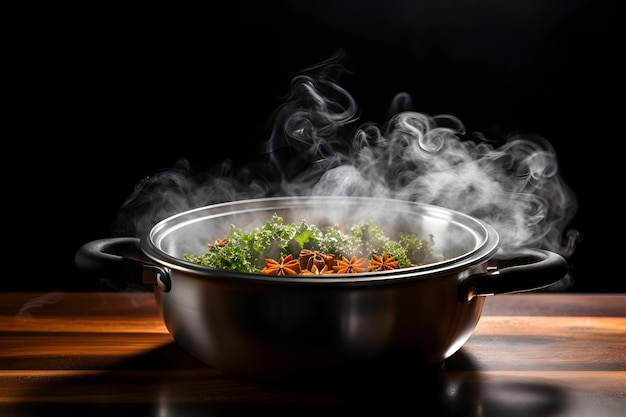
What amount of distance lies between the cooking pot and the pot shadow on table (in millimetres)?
54

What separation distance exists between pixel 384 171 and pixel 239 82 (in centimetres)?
66

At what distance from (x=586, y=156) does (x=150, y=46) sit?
177cm

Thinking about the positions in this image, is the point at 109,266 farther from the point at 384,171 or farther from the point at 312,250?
the point at 384,171

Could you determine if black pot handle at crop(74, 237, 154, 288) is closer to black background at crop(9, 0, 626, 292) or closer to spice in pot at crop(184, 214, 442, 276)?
spice in pot at crop(184, 214, 442, 276)

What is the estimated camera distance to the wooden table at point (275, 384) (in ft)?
4.61

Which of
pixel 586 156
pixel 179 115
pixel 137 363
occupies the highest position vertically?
pixel 179 115

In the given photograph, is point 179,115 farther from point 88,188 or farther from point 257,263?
point 257,263

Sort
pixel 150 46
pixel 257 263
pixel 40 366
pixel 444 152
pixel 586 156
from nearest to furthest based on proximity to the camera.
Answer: pixel 40 366 < pixel 257 263 < pixel 444 152 < pixel 150 46 < pixel 586 156

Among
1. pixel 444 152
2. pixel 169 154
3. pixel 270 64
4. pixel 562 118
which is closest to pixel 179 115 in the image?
pixel 169 154

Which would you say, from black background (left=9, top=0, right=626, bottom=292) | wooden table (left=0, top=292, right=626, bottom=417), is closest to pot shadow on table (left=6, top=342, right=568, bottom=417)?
wooden table (left=0, top=292, right=626, bottom=417)

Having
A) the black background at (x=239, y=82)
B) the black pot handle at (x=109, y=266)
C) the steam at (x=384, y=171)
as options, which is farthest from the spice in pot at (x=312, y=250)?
the black background at (x=239, y=82)

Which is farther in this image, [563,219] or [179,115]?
[563,219]

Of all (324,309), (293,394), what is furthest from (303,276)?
(293,394)

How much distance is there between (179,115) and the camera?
2.58 metres
